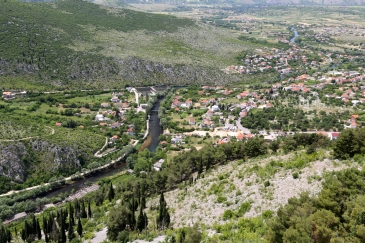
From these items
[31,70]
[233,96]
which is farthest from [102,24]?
[233,96]

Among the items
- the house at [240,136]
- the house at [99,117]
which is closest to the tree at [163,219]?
the house at [240,136]

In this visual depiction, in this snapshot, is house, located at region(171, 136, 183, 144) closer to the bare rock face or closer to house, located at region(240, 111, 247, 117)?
the bare rock face

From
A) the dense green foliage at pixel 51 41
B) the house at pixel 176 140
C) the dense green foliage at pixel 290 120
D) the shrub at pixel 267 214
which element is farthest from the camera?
the dense green foliage at pixel 51 41

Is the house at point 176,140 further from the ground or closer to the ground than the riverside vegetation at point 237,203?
closer to the ground

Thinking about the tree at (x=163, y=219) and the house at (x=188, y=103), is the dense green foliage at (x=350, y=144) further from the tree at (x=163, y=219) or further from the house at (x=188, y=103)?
the house at (x=188, y=103)

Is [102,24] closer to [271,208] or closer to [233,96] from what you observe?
[233,96]

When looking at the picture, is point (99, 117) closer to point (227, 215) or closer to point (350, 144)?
point (227, 215)
